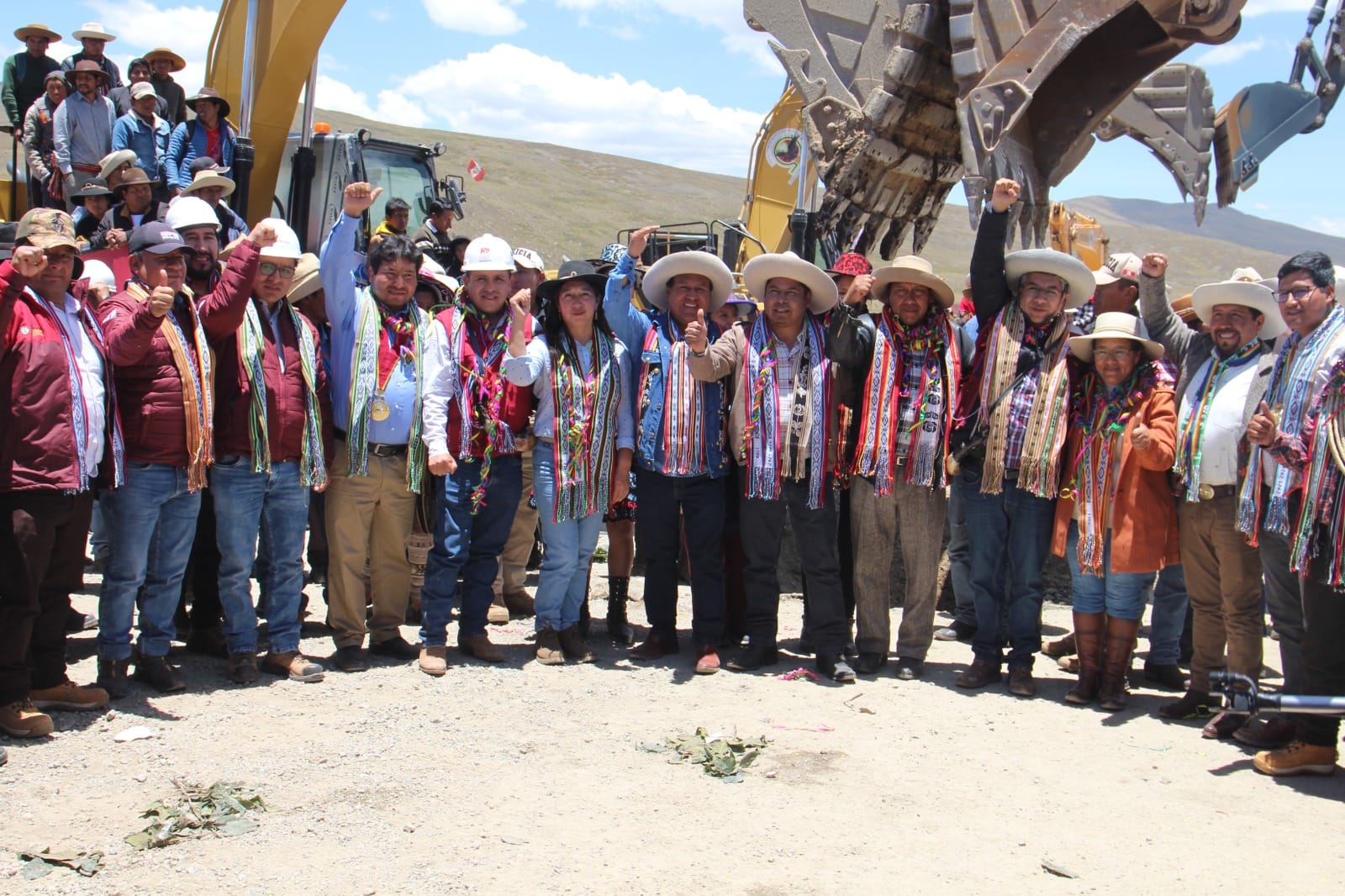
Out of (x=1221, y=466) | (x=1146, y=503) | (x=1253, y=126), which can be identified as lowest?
(x=1146, y=503)

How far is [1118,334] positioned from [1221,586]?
1309 millimetres

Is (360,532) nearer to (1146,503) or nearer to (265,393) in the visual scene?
(265,393)

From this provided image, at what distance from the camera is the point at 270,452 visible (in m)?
5.58

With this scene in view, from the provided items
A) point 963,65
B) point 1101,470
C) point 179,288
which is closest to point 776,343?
point 1101,470

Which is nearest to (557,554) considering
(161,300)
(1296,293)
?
(161,300)

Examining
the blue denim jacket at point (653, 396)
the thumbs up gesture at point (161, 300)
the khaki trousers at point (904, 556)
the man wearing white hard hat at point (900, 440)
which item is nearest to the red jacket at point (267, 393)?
the thumbs up gesture at point (161, 300)

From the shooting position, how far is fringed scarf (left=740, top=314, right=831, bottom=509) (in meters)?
6.08

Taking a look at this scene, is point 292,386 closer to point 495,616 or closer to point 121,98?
point 495,616

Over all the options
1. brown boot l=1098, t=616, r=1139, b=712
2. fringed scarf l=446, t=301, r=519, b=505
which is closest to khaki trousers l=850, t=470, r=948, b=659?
brown boot l=1098, t=616, r=1139, b=712

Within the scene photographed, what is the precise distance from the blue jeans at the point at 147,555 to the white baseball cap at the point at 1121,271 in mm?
4796

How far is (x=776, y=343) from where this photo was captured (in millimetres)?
6203

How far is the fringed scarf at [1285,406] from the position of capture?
4945 mm

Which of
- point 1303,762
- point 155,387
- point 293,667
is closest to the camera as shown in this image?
point 1303,762

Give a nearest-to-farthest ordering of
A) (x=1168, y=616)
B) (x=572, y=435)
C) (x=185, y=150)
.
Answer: (x=572, y=435) < (x=1168, y=616) < (x=185, y=150)
